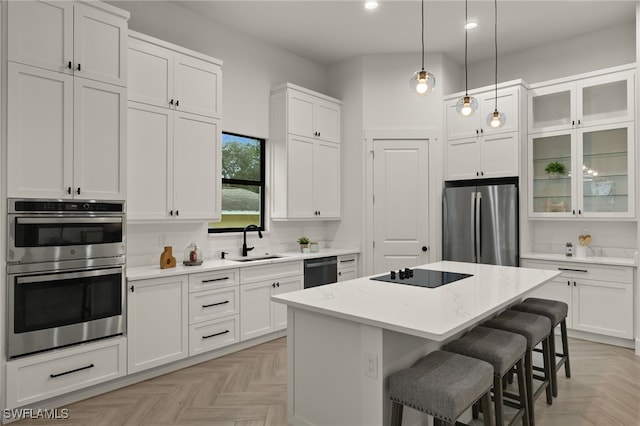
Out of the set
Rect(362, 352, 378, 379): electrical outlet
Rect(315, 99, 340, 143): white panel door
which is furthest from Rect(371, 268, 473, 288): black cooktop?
Rect(315, 99, 340, 143): white panel door

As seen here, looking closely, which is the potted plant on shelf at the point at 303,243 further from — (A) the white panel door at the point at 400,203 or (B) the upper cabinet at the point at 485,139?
(B) the upper cabinet at the point at 485,139

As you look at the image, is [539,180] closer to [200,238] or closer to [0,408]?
[200,238]

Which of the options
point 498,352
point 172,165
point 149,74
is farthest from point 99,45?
point 498,352

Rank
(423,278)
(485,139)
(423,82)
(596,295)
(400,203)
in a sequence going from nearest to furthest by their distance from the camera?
(423,82) → (423,278) → (596,295) → (485,139) → (400,203)

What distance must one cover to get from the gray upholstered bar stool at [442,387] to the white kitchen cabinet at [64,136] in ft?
7.93

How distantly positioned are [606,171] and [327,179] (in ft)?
10.0

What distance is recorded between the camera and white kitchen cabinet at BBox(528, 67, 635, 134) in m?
4.14

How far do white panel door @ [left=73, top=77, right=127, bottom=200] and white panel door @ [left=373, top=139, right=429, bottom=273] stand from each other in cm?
305

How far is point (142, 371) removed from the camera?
10.6 feet

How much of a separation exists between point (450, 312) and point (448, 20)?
352cm

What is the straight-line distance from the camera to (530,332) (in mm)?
2602

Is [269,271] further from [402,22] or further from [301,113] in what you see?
[402,22]

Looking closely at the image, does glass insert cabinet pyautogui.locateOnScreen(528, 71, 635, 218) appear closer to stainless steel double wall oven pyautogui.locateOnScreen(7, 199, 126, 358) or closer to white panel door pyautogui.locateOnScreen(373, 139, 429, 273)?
white panel door pyautogui.locateOnScreen(373, 139, 429, 273)

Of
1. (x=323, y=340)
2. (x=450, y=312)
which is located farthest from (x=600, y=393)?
(x=323, y=340)
